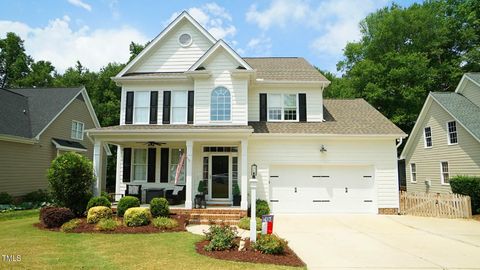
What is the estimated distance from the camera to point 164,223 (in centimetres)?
1075

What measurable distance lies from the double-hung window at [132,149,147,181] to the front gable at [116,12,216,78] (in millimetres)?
4216

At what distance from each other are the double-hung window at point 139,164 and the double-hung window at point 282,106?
7.02 meters

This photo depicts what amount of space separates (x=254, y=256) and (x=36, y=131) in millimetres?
18272

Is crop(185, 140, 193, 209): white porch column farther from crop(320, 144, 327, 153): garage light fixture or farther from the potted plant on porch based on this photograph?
crop(320, 144, 327, 153): garage light fixture

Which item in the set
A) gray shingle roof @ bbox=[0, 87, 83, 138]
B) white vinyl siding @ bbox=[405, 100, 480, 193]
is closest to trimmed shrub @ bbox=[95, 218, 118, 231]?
gray shingle roof @ bbox=[0, 87, 83, 138]

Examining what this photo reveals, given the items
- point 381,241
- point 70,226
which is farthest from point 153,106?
point 381,241

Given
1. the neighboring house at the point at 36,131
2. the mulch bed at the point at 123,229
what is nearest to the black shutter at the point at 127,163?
the mulch bed at the point at 123,229

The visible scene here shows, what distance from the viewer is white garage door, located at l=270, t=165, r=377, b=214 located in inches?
598

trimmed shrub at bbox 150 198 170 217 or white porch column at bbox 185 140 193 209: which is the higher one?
white porch column at bbox 185 140 193 209

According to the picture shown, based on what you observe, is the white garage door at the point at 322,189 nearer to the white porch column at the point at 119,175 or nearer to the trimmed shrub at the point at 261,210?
the trimmed shrub at the point at 261,210

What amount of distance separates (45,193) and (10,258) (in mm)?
14039

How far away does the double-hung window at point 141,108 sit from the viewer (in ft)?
52.2

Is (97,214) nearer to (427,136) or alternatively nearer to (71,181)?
(71,181)

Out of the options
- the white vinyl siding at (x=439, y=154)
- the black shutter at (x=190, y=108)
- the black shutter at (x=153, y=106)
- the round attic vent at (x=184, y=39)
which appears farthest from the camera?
the white vinyl siding at (x=439, y=154)
